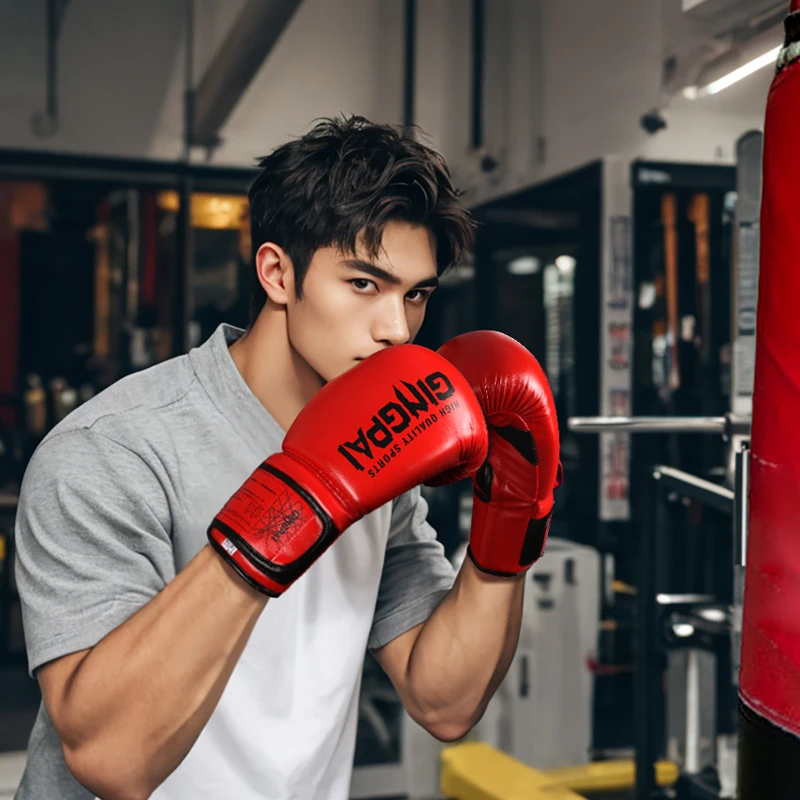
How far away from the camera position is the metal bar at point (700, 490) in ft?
7.43

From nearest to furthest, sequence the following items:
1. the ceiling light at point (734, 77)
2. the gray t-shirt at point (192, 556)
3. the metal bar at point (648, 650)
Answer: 1. the gray t-shirt at point (192, 556)
2. the metal bar at point (648, 650)
3. the ceiling light at point (734, 77)

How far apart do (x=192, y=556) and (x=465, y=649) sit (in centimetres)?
39

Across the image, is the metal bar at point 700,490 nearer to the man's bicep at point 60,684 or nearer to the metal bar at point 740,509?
the metal bar at point 740,509

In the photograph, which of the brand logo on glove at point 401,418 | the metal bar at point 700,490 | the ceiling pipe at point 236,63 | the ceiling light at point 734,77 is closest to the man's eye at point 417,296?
the brand logo on glove at point 401,418


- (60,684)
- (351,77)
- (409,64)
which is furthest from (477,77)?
(60,684)

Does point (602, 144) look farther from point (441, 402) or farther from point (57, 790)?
point (57, 790)

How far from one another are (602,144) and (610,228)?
1.31ft

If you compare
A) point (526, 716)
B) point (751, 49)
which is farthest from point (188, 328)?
point (751, 49)

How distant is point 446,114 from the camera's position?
4789mm

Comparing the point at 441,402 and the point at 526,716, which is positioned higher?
the point at 441,402

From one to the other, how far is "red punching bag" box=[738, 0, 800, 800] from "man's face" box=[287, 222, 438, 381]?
21.6 inches

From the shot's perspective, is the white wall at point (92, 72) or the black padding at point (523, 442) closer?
the black padding at point (523, 442)

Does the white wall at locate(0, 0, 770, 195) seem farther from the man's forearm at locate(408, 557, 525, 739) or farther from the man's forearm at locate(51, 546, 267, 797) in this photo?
the man's forearm at locate(51, 546, 267, 797)

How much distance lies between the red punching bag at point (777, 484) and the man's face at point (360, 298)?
0.55 meters
